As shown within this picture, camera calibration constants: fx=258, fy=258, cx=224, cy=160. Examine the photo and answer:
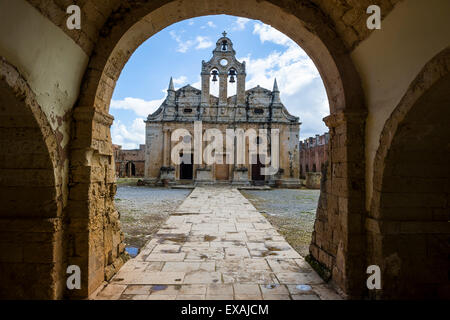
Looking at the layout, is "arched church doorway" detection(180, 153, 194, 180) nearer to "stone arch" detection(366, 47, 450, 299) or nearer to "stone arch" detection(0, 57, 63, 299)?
"stone arch" detection(0, 57, 63, 299)

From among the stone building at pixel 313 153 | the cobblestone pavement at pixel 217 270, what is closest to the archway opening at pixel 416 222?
the cobblestone pavement at pixel 217 270

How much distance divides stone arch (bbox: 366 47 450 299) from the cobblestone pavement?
868mm

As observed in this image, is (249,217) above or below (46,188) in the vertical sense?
below

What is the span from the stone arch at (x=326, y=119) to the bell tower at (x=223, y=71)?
68.6 ft

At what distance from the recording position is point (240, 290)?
357cm

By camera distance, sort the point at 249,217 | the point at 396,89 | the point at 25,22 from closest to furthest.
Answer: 1. the point at 25,22
2. the point at 396,89
3. the point at 249,217

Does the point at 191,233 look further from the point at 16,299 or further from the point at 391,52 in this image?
the point at 391,52

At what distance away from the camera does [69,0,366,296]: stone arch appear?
3.35 metres

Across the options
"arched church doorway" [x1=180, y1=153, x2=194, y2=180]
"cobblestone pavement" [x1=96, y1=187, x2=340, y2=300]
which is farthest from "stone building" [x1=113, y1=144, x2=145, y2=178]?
"cobblestone pavement" [x1=96, y1=187, x2=340, y2=300]

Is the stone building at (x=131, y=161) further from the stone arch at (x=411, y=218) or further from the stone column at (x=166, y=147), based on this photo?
the stone arch at (x=411, y=218)

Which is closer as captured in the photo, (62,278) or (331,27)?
(62,278)

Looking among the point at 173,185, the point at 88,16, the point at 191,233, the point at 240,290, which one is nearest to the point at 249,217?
the point at 191,233

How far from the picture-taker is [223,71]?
80.6 ft

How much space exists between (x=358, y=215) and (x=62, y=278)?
384 cm
